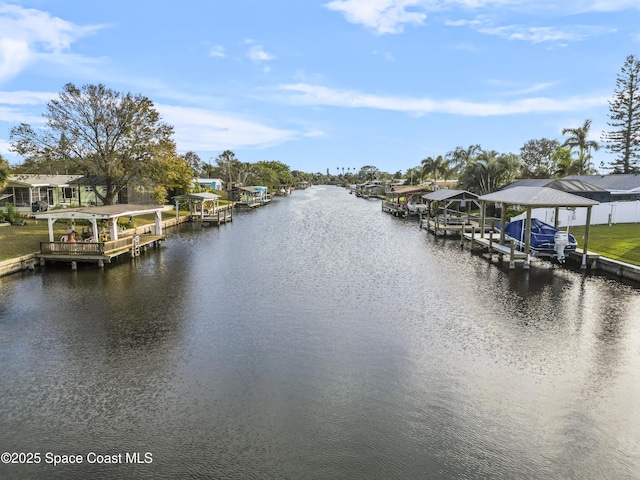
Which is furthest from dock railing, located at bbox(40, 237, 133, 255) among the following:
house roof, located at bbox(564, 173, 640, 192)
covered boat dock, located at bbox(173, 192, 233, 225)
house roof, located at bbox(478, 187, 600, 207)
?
house roof, located at bbox(564, 173, 640, 192)

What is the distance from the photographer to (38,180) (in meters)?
46.1

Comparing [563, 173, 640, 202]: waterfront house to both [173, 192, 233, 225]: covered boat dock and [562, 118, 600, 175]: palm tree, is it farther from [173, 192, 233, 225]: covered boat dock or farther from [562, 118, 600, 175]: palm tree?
[173, 192, 233, 225]: covered boat dock

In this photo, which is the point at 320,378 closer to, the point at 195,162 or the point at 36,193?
the point at 36,193

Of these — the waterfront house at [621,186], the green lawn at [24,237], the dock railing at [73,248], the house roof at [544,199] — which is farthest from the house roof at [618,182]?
the green lawn at [24,237]

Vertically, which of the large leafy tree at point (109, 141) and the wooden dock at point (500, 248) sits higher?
the large leafy tree at point (109, 141)

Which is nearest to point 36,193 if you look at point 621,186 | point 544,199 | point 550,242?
point 544,199

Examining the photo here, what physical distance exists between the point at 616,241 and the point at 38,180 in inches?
2069

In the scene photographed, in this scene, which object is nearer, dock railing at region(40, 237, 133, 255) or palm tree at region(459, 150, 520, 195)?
dock railing at region(40, 237, 133, 255)

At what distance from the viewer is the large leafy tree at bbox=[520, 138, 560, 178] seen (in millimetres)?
69694

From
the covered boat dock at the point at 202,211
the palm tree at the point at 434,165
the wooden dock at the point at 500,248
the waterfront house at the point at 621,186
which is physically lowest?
the wooden dock at the point at 500,248

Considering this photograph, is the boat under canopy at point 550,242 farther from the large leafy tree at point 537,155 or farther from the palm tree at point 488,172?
the large leafy tree at point 537,155

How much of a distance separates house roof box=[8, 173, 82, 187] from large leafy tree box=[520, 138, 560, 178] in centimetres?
6482

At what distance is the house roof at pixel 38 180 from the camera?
40.6 meters

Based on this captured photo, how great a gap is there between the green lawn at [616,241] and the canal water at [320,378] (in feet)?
14.5
